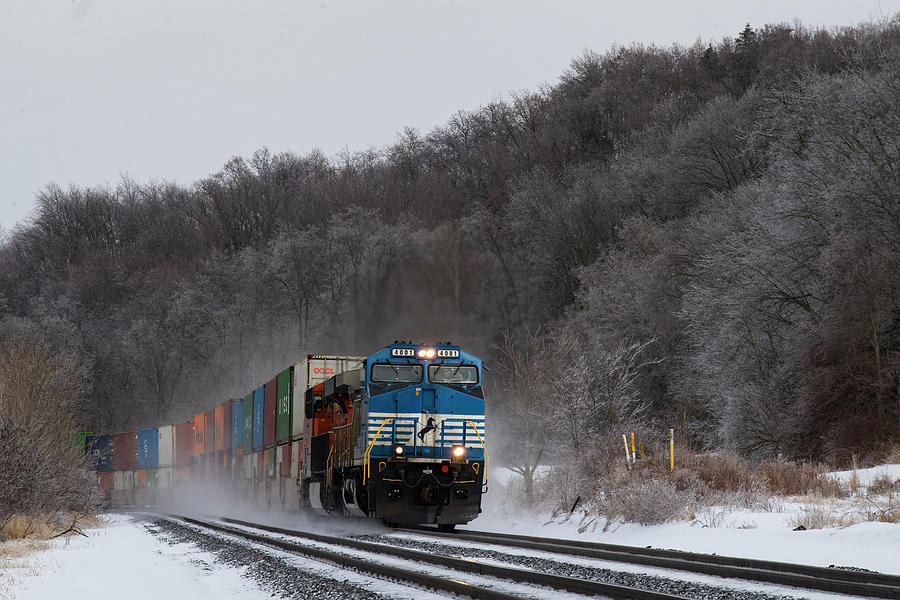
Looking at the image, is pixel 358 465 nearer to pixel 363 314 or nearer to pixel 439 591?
pixel 439 591

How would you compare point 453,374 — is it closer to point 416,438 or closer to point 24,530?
point 416,438

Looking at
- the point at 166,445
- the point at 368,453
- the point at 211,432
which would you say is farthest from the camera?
the point at 166,445

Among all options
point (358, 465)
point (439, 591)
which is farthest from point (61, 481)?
point (439, 591)

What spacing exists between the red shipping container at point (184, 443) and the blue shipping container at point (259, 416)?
43.1 feet

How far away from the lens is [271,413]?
94.6 ft

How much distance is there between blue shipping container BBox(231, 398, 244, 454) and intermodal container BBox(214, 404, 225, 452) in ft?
5.61

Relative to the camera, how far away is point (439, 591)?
31.3ft

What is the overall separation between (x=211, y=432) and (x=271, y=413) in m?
12.2

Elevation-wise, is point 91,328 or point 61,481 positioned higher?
point 91,328

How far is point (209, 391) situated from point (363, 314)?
43704 millimetres

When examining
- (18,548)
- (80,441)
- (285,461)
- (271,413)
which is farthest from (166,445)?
(18,548)

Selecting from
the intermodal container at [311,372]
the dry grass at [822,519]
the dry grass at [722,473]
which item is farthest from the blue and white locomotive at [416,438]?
the dry grass at [822,519]

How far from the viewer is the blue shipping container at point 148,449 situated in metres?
49.1

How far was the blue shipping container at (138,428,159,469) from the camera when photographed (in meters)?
49.1
